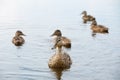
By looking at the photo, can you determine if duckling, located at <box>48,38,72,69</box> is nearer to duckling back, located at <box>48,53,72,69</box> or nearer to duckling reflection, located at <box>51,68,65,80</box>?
duckling back, located at <box>48,53,72,69</box>

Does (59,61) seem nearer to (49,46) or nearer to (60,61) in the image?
(60,61)

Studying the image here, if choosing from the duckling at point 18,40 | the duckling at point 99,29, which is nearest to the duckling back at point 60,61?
the duckling at point 18,40

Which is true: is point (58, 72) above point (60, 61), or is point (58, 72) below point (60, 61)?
below

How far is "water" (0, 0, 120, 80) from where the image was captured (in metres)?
19.6

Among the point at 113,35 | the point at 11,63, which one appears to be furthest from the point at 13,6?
the point at 11,63

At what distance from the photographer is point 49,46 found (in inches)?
990

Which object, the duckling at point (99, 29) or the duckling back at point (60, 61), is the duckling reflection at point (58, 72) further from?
the duckling at point (99, 29)

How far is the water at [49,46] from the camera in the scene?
19594 millimetres

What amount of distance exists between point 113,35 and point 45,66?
9.30 m

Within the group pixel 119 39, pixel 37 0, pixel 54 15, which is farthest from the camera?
pixel 37 0

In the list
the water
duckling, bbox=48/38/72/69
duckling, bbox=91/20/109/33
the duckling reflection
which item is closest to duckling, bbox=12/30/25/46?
the water

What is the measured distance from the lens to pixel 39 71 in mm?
19812

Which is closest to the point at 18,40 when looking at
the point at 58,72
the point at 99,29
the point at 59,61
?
the point at 59,61

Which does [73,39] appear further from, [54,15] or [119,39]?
[54,15]
